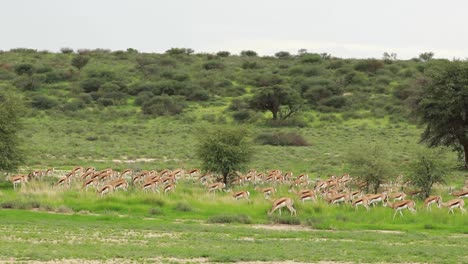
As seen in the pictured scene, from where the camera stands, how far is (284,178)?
31.0 meters

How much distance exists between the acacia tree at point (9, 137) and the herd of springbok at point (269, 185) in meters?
0.81

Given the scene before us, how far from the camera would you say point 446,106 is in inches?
1396

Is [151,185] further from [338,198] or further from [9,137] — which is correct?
[9,137]

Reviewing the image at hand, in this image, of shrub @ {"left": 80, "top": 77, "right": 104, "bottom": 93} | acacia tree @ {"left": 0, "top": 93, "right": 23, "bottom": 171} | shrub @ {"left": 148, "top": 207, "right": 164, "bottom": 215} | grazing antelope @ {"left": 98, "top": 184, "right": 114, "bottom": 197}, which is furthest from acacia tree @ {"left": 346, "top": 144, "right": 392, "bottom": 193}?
shrub @ {"left": 80, "top": 77, "right": 104, "bottom": 93}

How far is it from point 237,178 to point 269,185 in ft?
5.46

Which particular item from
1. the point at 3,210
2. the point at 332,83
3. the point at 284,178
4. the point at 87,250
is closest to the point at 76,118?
the point at 332,83

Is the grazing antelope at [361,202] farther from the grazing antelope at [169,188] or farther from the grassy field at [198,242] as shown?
the grazing antelope at [169,188]

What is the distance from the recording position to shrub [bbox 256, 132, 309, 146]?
4916cm

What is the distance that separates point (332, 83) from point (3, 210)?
58.7 metres

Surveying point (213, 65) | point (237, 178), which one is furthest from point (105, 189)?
point (213, 65)

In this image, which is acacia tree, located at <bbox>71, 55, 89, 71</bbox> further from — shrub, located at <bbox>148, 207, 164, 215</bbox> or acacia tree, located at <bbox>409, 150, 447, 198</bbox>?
shrub, located at <bbox>148, 207, 164, 215</bbox>

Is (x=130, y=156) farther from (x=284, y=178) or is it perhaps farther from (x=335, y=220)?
(x=335, y=220)

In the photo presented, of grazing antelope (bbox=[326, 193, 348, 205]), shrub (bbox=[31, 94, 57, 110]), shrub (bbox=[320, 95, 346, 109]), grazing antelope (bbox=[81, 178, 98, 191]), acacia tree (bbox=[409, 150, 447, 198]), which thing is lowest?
grazing antelope (bbox=[81, 178, 98, 191])

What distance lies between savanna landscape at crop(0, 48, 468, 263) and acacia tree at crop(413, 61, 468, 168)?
9cm
